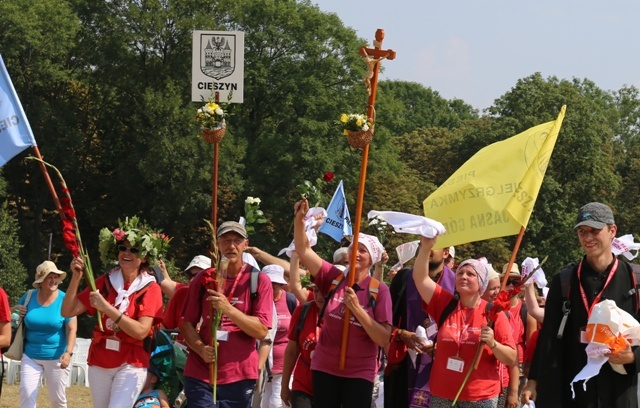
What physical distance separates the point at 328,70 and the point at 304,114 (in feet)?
7.16

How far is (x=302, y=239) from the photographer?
8.84 m

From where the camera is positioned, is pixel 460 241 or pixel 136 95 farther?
pixel 136 95

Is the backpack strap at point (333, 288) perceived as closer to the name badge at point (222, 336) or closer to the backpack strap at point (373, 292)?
the backpack strap at point (373, 292)

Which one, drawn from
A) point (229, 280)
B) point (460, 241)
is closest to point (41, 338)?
point (229, 280)

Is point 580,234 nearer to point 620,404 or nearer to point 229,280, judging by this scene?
point 620,404

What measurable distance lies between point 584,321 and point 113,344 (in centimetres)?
359

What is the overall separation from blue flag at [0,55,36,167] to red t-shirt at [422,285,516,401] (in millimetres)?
3472

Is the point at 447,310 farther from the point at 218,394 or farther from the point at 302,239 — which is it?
the point at 218,394

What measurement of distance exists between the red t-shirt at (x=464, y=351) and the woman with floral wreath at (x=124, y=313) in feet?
7.15

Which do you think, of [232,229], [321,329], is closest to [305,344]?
[321,329]

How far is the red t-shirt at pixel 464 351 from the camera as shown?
8359mm

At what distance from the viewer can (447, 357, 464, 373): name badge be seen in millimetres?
8344

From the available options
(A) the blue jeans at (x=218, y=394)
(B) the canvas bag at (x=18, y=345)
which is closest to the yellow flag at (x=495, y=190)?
(A) the blue jeans at (x=218, y=394)

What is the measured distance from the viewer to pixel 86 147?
168 feet
